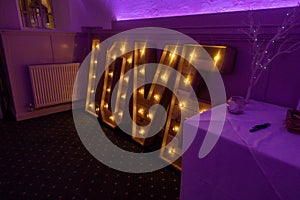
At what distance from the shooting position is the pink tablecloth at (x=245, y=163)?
0.96 m

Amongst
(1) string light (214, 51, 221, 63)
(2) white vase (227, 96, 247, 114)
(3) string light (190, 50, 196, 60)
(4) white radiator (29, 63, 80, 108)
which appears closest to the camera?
(2) white vase (227, 96, 247, 114)

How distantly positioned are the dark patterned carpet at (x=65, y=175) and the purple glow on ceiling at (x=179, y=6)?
1.73m

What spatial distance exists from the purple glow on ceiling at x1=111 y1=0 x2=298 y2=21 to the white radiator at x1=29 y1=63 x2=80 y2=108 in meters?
1.25

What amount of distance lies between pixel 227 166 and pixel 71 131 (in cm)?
239

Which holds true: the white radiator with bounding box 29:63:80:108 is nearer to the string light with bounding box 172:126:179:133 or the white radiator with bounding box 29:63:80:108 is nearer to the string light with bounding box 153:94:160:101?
the string light with bounding box 153:94:160:101

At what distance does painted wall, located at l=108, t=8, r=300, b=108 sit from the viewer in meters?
1.69

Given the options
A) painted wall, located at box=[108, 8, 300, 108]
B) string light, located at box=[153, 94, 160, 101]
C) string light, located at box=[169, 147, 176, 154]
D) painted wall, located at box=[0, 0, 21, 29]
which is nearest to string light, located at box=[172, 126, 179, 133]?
string light, located at box=[169, 147, 176, 154]

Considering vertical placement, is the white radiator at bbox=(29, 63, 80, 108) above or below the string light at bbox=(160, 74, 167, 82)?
below

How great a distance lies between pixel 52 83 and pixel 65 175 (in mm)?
1827

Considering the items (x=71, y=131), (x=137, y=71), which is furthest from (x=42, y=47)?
(x=137, y=71)

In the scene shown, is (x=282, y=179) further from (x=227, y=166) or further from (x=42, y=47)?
(x=42, y=47)

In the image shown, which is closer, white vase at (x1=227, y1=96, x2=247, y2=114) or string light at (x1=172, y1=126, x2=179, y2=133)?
white vase at (x1=227, y1=96, x2=247, y2=114)

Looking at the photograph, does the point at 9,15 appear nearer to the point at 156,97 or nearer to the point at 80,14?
the point at 80,14

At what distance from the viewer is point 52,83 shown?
3.39 m
